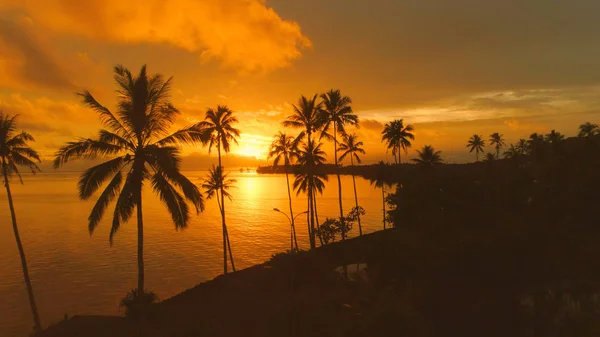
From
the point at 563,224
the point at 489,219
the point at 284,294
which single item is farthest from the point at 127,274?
the point at 563,224

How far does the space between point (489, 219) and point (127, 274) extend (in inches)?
1869

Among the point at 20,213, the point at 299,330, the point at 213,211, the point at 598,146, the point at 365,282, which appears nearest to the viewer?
the point at 299,330

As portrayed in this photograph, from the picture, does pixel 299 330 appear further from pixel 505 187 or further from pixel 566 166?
pixel 566 166

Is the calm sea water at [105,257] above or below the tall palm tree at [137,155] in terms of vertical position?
below

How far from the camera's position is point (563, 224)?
38.0 m

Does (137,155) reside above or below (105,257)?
above

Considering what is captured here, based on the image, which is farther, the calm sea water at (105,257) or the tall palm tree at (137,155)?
the calm sea water at (105,257)

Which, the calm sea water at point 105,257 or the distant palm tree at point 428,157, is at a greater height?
the distant palm tree at point 428,157

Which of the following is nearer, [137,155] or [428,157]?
[137,155]

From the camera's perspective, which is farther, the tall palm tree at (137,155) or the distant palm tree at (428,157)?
the distant palm tree at (428,157)

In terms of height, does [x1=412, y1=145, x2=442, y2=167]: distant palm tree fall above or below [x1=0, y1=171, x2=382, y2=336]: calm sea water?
above

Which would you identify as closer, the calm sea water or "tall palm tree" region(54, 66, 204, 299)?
"tall palm tree" region(54, 66, 204, 299)

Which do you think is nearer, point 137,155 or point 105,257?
point 137,155

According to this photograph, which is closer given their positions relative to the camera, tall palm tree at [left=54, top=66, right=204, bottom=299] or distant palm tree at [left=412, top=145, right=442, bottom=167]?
tall palm tree at [left=54, top=66, right=204, bottom=299]
